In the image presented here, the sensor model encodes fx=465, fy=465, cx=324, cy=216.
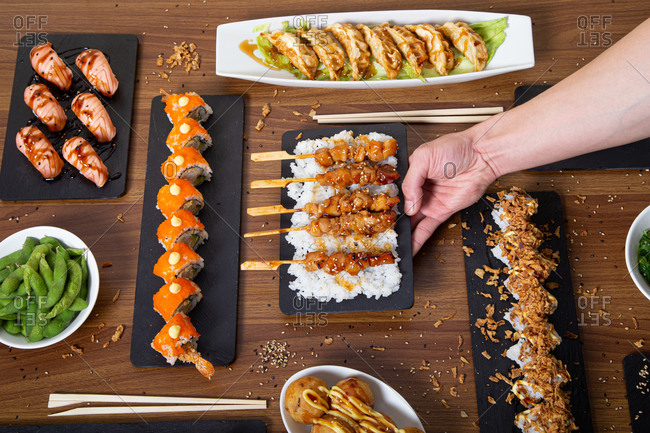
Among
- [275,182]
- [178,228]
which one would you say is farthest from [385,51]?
[178,228]

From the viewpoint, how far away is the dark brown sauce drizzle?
12.0 feet

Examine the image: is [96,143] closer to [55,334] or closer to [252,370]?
[55,334]

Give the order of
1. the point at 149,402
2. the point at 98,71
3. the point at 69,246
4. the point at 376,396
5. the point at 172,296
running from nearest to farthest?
the point at 376,396
the point at 172,296
the point at 149,402
the point at 69,246
the point at 98,71

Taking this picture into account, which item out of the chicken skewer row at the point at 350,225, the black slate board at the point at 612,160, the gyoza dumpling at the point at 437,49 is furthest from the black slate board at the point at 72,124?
the black slate board at the point at 612,160

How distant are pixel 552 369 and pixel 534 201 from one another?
113 cm

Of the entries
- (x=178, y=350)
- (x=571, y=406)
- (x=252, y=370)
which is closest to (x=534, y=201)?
(x=571, y=406)

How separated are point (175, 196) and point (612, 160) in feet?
10.7

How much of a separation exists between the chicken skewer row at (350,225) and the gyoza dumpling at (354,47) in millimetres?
1153

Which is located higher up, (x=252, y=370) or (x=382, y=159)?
(x=382, y=159)

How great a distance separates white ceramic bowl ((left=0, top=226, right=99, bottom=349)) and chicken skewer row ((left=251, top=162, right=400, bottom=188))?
4.16 ft

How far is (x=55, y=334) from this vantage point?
3.14 meters

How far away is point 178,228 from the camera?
322 centimetres

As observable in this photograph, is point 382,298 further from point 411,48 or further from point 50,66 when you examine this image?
point 50,66

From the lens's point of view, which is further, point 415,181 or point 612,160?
point 612,160
